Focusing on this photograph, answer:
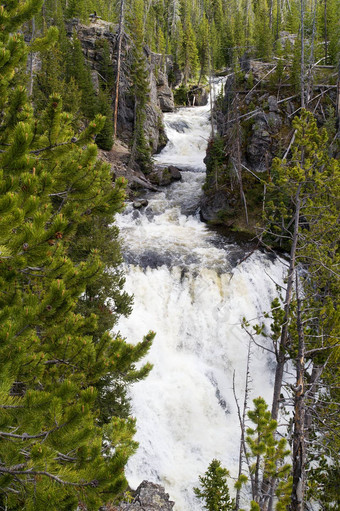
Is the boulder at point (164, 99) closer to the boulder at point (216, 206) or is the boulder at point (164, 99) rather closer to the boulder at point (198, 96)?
the boulder at point (198, 96)

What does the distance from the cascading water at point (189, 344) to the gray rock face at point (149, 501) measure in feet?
4.75

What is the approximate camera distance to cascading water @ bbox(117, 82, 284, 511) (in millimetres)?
10773

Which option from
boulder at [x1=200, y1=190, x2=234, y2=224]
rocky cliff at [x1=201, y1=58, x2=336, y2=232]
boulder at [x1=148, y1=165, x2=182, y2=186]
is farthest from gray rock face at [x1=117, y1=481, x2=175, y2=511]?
boulder at [x1=148, y1=165, x2=182, y2=186]

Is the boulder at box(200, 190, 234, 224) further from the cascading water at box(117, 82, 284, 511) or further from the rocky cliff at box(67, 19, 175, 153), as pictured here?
the rocky cliff at box(67, 19, 175, 153)

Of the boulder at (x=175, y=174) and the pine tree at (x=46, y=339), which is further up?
the boulder at (x=175, y=174)

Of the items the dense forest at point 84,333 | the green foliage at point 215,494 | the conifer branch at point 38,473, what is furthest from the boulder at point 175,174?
the conifer branch at point 38,473

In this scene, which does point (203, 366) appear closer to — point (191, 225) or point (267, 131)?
point (191, 225)

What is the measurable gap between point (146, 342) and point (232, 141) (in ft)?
69.1

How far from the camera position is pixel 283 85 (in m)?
24.1

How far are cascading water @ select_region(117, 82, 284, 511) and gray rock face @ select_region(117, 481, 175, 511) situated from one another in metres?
1.45

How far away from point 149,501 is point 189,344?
6559 mm

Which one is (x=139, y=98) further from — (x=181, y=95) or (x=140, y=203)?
(x=181, y=95)

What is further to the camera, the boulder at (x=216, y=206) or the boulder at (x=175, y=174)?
the boulder at (x=175, y=174)

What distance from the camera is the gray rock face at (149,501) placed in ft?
25.5
